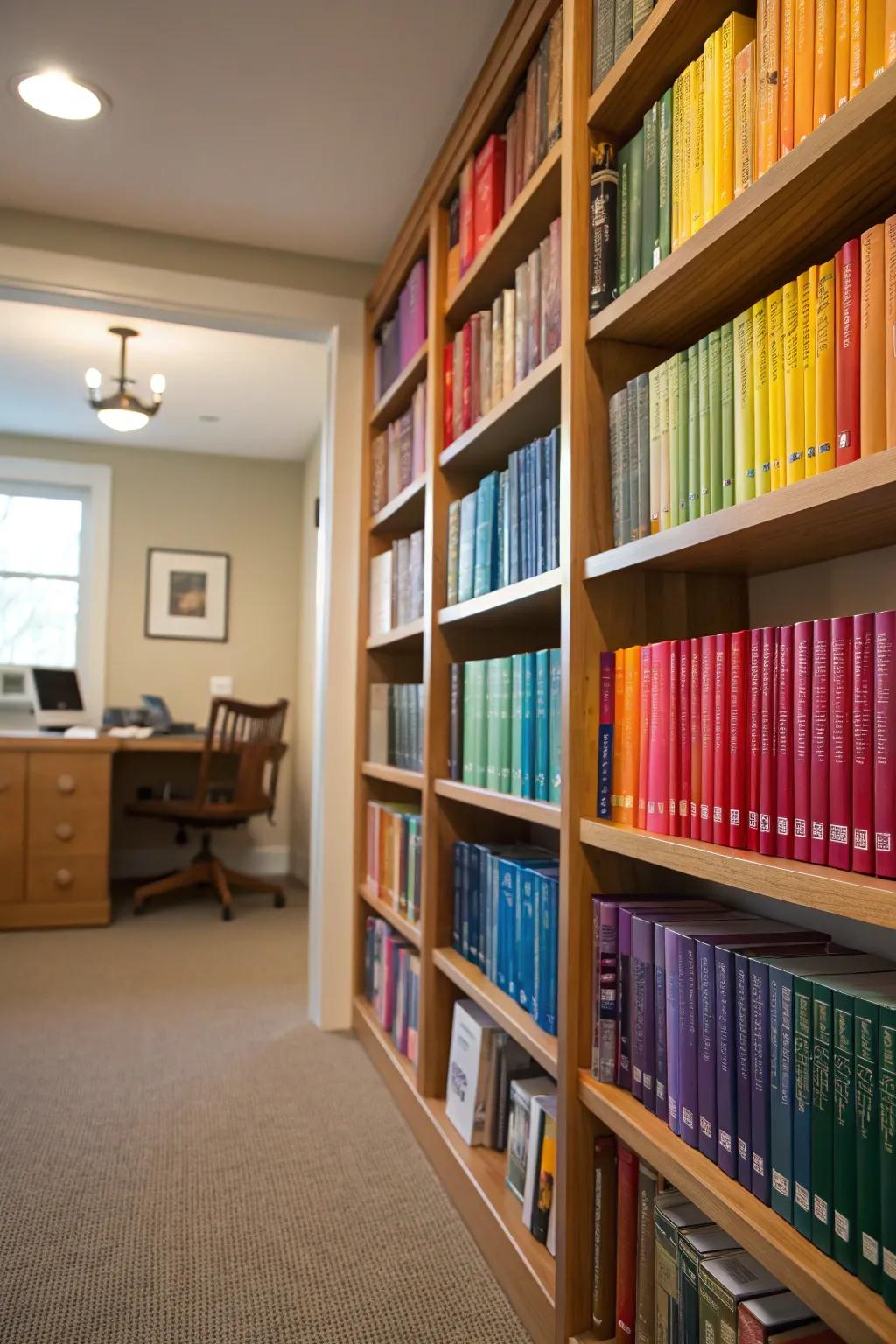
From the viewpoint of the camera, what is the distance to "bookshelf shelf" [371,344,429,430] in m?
2.27

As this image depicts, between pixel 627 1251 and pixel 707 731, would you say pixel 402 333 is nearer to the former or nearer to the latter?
pixel 707 731

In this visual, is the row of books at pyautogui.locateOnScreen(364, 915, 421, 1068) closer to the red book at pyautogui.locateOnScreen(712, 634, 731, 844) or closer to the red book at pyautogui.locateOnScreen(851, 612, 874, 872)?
the red book at pyautogui.locateOnScreen(712, 634, 731, 844)

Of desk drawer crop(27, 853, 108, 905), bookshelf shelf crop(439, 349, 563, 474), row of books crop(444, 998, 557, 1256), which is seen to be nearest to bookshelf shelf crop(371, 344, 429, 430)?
bookshelf shelf crop(439, 349, 563, 474)

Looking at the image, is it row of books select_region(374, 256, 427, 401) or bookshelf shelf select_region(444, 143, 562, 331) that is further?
row of books select_region(374, 256, 427, 401)

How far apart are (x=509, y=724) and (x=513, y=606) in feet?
0.70

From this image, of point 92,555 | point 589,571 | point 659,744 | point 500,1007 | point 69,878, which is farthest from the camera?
point 92,555

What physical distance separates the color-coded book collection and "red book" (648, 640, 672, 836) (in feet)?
0.58

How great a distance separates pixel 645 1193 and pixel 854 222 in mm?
1173

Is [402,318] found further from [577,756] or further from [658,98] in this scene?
[577,756]

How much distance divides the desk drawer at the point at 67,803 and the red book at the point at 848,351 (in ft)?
12.3

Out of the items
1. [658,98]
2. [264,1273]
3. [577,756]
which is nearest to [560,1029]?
[577,756]

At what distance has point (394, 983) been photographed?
2365 mm

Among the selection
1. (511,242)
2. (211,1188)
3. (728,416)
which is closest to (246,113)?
(511,242)

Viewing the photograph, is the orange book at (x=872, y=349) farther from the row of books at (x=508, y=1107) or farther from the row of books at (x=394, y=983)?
the row of books at (x=394, y=983)
